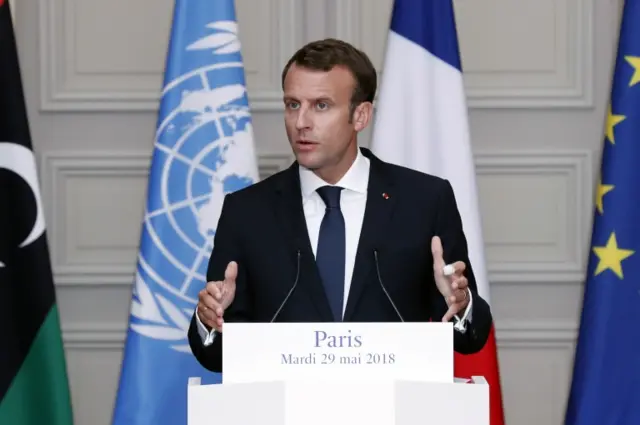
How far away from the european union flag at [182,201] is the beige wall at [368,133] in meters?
0.55

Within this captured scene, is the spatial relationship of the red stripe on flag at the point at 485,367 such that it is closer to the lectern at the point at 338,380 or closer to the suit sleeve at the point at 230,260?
the suit sleeve at the point at 230,260

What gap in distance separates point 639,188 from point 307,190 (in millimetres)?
1351

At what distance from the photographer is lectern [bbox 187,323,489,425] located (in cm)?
160

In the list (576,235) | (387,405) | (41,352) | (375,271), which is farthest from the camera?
(576,235)

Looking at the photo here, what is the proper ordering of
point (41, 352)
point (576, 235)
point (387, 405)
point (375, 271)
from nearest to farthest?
point (387, 405), point (375, 271), point (41, 352), point (576, 235)

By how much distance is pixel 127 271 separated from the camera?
3.75 metres

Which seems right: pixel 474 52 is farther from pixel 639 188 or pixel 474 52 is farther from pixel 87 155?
pixel 87 155

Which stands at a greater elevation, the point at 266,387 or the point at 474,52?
the point at 474,52

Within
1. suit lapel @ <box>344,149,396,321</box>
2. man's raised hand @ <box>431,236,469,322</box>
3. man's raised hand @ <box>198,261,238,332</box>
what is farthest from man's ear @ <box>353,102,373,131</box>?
man's raised hand @ <box>198,261,238,332</box>

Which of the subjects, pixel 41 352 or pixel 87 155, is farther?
pixel 87 155

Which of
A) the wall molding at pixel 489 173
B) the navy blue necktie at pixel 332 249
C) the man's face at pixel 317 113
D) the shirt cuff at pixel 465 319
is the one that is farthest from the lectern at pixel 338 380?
the wall molding at pixel 489 173

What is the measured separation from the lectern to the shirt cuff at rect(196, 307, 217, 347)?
358 millimetres

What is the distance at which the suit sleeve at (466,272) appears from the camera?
2076mm

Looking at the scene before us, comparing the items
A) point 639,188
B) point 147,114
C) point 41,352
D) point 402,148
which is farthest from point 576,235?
point 41,352
